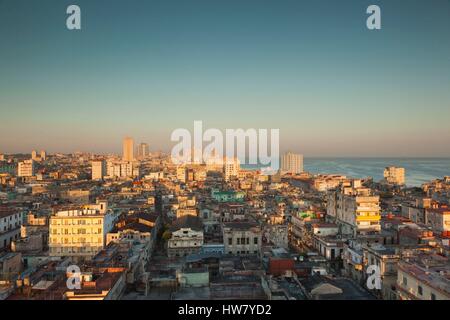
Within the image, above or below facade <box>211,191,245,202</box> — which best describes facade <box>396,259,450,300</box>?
above

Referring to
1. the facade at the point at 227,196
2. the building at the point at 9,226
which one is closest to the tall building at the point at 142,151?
the facade at the point at 227,196

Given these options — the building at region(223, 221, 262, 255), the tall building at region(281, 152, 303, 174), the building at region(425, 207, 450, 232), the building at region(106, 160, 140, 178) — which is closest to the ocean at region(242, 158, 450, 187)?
the tall building at region(281, 152, 303, 174)

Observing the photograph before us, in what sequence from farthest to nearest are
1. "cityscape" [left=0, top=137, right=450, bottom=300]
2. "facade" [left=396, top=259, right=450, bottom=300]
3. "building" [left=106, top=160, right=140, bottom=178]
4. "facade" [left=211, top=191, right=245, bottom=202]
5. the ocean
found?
the ocean, "building" [left=106, top=160, right=140, bottom=178], "facade" [left=211, top=191, right=245, bottom=202], "cityscape" [left=0, top=137, right=450, bottom=300], "facade" [left=396, top=259, right=450, bottom=300]

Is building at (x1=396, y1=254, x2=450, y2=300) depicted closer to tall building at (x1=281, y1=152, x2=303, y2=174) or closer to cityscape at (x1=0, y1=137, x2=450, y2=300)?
cityscape at (x1=0, y1=137, x2=450, y2=300)

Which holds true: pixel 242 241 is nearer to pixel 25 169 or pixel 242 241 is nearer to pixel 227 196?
pixel 227 196

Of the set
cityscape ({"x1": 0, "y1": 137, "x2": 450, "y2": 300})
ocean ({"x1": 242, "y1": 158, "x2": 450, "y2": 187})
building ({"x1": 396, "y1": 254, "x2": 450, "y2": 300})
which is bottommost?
ocean ({"x1": 242, "y1": 158, "x2": 450, "y2": 187})

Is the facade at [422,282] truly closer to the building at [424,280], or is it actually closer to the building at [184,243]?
the building at [424,280]

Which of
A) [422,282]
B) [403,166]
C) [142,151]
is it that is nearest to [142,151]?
[142,151]

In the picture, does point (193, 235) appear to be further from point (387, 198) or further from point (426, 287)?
point (387, 198)
